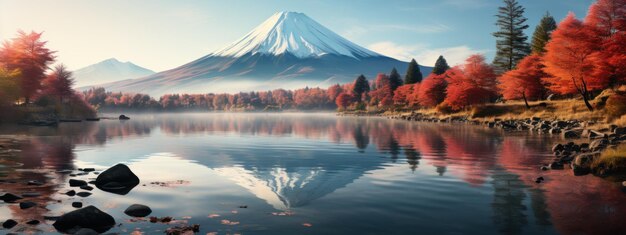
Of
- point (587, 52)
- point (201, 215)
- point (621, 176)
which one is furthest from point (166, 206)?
point (587, 52)

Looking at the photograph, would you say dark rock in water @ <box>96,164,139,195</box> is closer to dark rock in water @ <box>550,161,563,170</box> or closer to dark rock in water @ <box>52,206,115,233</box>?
dark rock in water @ <box>52,206,115,233</box>

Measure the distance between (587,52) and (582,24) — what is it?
382cm

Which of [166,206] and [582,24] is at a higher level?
[582,24]

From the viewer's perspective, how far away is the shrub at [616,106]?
40094mm

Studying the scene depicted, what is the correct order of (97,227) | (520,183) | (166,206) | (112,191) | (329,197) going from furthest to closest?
(520,183) → (112,191) → (329,197) → (166,206) → (97,227)

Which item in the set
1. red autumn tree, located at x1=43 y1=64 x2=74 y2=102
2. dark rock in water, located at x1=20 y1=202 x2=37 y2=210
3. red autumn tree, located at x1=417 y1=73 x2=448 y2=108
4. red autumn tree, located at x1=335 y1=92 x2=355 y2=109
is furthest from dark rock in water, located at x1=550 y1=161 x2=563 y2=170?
red autumn tree, located at x1=335 y1=92 x2=355 y2=109

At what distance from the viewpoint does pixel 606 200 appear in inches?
483

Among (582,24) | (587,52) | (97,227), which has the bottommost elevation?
(97,227)

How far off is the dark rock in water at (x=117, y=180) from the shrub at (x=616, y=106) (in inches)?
1641

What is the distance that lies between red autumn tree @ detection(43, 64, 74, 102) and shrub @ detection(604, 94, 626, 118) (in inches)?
3176

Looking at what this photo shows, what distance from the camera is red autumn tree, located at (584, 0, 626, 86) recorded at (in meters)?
42.8

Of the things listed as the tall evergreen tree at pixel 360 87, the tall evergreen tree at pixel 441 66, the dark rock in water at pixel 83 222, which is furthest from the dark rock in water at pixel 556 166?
the tall evergreen tree at pixel 360 87

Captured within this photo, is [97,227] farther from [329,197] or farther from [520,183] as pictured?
[520,183]

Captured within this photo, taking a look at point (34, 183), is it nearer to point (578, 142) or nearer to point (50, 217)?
point (50, 217)
